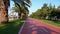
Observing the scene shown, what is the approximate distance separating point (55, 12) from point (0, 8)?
1765 inches

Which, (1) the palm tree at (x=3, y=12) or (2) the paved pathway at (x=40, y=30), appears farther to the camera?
(1) the palm tree at (x=3, y=12)

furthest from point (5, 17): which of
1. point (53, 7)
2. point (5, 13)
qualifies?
point (53, 7)

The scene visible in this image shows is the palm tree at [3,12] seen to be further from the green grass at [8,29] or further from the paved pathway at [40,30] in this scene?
the paved pathway at [40,30]

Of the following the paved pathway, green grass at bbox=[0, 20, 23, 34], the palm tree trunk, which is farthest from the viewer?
the palm tree trunk

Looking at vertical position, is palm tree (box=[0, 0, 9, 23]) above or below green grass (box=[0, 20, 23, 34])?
above

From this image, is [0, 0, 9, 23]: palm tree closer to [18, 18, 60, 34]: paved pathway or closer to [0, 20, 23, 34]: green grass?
[0, 20, 23, 34]: green grass

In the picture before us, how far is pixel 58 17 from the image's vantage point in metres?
68.3

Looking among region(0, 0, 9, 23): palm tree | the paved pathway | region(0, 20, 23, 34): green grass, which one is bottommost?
the paved pathway

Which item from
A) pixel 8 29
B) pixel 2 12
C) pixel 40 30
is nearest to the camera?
pixel 8 29

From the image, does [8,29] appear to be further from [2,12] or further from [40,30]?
[2,12]

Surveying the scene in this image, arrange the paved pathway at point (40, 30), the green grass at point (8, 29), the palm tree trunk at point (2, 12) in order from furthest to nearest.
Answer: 1. the palm tree trunk at point (2, 12)
2. the paved pathway at point (40, 30)
3. the green grass at point (8, 29)

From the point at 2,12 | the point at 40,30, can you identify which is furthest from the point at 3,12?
the point at 40,30

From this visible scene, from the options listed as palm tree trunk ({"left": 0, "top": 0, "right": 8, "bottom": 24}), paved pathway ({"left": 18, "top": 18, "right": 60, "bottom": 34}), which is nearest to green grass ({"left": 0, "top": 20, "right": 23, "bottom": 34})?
paved pathway ({"left": 18, "top": 18, "right": 60, "bottom": 34})

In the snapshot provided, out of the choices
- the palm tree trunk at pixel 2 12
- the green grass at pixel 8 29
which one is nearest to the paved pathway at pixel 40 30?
the green grass at pixel 8 29
